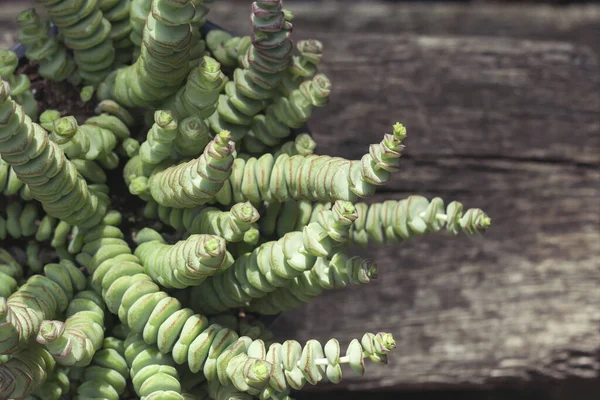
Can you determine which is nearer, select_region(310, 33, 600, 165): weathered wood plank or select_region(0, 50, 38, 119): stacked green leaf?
select_region(0, 50, 38, 119): stacked green leaf

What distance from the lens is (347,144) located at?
1233 mm

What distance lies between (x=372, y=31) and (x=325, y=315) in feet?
2.26

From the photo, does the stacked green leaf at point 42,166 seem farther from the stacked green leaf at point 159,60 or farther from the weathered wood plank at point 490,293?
the weathered wood plank at point 490,293

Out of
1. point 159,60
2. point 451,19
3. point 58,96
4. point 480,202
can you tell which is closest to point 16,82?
Answer: point 58,96

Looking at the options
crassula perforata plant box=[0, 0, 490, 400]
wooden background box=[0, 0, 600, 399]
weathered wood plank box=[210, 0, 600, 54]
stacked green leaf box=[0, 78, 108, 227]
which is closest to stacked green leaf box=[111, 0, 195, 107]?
crassula perforata plant box=[0, 0, 490, 400]

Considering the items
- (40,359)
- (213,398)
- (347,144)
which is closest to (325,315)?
(347,144)

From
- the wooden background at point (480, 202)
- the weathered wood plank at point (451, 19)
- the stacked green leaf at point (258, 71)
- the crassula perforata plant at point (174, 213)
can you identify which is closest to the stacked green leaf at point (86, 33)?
the crassula perforata plant at point (174, 213)

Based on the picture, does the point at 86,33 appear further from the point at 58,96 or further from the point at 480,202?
the point at 480,202

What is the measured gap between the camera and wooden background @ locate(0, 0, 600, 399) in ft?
3.86

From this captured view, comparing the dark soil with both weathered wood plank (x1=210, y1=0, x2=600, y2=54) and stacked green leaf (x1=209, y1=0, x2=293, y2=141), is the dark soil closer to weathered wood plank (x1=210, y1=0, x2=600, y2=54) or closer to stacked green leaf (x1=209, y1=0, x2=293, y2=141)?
stacked green leaf (x1=209, y1=0, x2=293, y2=141)

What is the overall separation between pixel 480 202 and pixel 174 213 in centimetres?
62

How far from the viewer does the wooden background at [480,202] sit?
118 centimetres

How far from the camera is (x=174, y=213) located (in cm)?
80

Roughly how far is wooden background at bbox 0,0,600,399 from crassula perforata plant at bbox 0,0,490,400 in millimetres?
382
